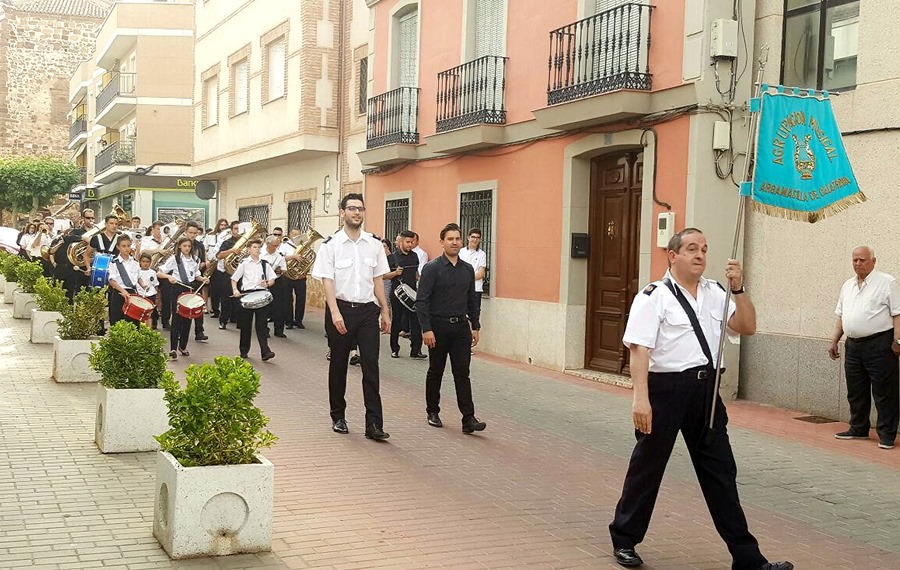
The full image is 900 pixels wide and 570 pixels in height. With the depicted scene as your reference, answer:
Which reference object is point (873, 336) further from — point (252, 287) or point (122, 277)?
point (122, 277)

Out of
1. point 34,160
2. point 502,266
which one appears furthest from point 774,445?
point 34,160

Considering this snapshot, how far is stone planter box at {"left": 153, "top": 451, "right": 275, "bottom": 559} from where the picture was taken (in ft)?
18.1

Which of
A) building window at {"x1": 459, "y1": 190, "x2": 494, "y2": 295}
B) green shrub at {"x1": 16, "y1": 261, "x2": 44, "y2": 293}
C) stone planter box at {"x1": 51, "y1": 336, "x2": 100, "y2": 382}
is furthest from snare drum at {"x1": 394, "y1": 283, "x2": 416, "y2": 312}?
green shrub at {"x1": 16, "y1": 261, "x2": 44, "y2": 293}

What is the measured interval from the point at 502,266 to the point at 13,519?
36.2 ft

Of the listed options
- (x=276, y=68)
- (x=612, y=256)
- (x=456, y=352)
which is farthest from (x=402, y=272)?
(x=276, y=68)

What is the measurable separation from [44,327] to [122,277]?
246cm

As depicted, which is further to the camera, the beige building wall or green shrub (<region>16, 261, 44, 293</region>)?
green shrub (<region>16, 261, 44, 293</region>)

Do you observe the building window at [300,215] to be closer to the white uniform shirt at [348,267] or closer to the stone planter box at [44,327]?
the stone planter box at [44,327]

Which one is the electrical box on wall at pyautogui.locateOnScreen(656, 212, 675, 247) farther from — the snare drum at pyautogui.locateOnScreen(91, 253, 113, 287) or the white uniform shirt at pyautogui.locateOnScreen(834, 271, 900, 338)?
the snare drum at pyautogui.locateOnScreen(91, 253, 113, 287)

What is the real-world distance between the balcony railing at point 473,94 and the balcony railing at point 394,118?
1184 millimetres

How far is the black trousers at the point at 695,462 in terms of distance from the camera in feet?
18.0

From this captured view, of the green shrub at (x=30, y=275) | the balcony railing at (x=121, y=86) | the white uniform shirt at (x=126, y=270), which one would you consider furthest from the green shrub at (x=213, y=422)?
the balcony railing at (x=121, y=86)

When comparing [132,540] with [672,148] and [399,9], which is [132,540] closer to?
[672,148]

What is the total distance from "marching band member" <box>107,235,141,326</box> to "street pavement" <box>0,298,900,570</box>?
2121mm
